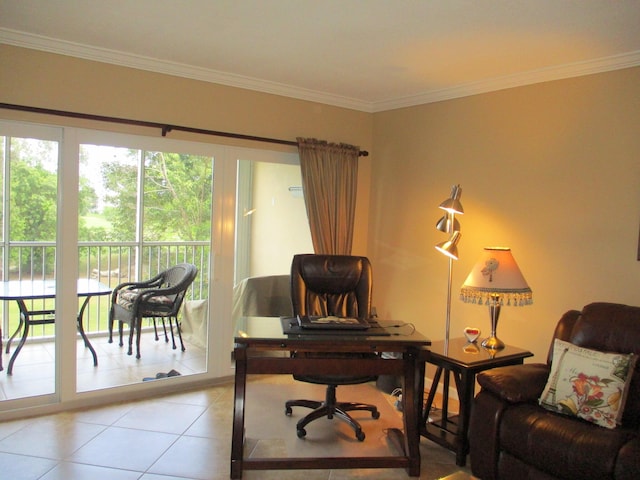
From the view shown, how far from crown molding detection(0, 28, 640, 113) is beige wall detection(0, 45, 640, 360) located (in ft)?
0.16

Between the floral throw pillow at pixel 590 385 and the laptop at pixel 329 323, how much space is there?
3.50ft

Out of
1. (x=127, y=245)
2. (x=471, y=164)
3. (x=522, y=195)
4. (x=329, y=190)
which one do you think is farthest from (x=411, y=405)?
(x=127, y=245)

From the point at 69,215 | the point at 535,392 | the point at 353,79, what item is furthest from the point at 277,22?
the point at 535,392

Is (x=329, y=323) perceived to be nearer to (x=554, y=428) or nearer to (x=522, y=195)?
(x=554, y=428)

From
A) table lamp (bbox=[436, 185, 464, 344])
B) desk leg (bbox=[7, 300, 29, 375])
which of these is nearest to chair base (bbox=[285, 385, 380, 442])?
table lamp (bbox=[436, 185, 464, 344])

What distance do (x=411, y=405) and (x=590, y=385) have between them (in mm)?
950

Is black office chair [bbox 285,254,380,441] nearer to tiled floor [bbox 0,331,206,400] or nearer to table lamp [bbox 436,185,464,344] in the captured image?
table lamp [bbox 436,185,464,344]

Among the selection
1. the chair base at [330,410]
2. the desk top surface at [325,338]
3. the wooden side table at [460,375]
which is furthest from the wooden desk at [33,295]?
the wooden side table at [460,375]

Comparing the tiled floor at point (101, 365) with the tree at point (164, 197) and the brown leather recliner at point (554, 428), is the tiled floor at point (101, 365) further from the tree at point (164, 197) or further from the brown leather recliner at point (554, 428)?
the brown leather recliner at point (554, 428)

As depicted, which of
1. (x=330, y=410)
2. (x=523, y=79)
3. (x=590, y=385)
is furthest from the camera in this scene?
(x=523, y=79)

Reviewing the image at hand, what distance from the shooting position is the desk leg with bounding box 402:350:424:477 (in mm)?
2760

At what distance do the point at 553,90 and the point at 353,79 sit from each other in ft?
4.79

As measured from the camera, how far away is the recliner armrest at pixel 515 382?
2574mm

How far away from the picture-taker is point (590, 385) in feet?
8.04
